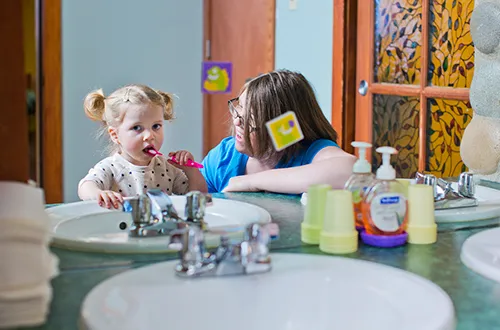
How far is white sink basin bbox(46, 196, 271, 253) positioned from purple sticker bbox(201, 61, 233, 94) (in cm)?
22

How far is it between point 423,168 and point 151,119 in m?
0.66

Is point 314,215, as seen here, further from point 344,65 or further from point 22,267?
point 22,267

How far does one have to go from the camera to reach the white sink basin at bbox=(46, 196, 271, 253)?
1.24 meters

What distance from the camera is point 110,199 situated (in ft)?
4.59

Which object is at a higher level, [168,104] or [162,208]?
[168,104]

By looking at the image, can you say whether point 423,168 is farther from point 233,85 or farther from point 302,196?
point 233,85

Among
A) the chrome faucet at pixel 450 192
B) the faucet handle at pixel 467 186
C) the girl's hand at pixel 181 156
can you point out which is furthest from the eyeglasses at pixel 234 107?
the faucet handle at pixel 467 186

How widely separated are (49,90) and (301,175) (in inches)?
25.1

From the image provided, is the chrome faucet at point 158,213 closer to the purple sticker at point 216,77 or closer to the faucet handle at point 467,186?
the purple sticker at point 216,77

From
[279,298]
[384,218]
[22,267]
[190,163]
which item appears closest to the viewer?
[22,267]

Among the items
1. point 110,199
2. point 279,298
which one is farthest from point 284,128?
point 279,298

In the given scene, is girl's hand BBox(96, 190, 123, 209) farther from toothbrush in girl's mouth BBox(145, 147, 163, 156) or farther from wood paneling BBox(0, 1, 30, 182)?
wood paneling BBox(0, 1, 30, 182)

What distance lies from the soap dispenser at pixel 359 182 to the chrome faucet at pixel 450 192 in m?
0.21

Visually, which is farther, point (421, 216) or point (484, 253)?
point (421, 216)
